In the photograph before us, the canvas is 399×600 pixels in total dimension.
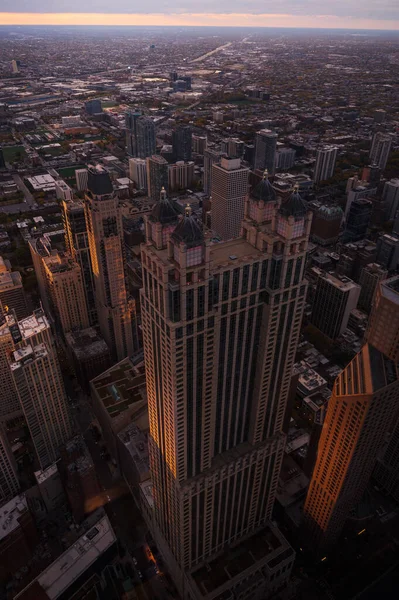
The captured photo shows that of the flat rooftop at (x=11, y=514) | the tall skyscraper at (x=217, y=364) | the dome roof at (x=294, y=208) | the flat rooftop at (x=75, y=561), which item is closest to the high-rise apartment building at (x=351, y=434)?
the tall skyscraper at (x=217, y=364)

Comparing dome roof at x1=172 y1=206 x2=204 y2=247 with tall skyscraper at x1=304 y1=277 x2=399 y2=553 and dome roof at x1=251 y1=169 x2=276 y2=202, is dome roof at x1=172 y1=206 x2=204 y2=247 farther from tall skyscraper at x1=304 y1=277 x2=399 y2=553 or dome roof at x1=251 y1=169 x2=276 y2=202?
tall skyscraper at x1=304 y1=277 x2=399 y2=553

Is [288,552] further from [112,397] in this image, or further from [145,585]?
Answer: [112,397]

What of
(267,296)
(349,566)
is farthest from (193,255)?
(349,566)

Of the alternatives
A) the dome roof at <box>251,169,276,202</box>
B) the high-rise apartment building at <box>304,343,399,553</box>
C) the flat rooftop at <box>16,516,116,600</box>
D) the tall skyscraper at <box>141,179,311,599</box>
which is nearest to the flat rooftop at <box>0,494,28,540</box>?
the flat rooftop at <box>16,516,116,600</box>

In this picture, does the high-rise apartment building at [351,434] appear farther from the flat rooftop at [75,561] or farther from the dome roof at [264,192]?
the flat rooftop at [75,561]

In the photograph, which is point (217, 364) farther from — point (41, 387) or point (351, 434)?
point (41, 387)
